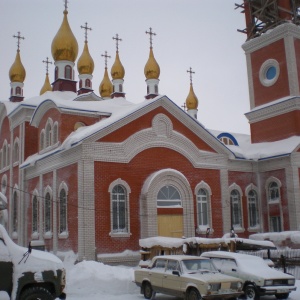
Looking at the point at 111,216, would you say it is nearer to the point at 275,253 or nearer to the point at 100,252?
the point at 100,252

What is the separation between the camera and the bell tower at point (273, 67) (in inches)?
907

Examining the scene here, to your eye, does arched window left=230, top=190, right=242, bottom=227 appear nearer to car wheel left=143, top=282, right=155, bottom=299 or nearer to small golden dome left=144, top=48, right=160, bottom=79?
small golden dome left=144, top=48, right=160, bottom=79

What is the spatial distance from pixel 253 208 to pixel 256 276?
453 inches

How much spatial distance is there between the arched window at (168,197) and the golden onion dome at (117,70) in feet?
41.6

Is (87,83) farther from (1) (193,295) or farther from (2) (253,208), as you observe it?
(1) (193,295)

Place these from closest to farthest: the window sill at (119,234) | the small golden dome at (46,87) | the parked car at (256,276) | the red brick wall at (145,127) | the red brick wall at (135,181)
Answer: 1. the parked car at (256,276)
2. the red brick wall at (135,181)
3. the window sill at (119,234)
4. the red brick wall at (145,127)
5. the small golden dome at (46,87)

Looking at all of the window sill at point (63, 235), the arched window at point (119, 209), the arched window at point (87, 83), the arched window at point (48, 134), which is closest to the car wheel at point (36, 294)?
the arched window at point (119, 209)

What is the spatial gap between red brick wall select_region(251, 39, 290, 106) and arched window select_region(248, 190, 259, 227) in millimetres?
5268

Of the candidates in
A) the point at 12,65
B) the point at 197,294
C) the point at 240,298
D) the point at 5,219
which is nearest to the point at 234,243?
the point at 240,298

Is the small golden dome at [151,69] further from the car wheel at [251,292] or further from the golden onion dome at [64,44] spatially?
the car wheel at [251,292]

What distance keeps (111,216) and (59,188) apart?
2.86 metres

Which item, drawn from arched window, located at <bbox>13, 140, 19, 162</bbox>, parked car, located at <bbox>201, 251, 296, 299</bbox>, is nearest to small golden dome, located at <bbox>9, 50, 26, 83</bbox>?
arched window, located at <bbox>13, 140, 19, 162</bbox>

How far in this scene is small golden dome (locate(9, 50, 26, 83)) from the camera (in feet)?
96.3

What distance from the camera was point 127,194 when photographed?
18266 millimetres
